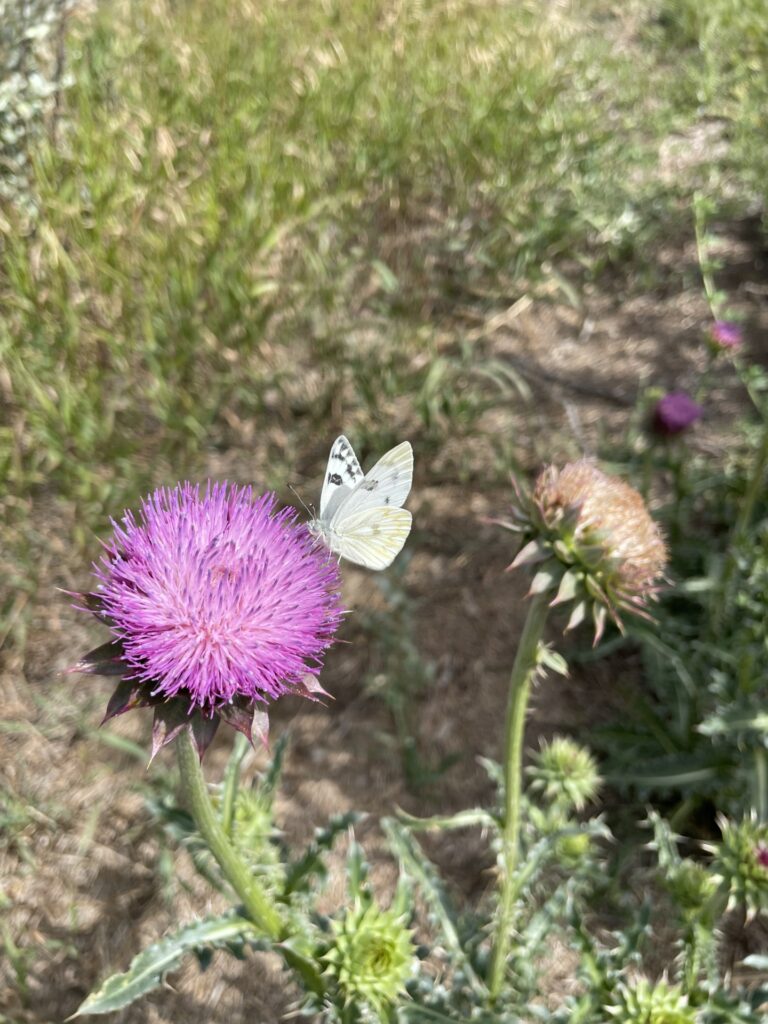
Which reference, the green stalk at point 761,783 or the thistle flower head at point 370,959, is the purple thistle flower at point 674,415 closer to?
the green stalk at point 761,783

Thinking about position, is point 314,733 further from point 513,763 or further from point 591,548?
point 591,548

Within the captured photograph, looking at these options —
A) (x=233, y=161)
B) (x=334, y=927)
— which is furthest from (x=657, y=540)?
(x=233, y=161)

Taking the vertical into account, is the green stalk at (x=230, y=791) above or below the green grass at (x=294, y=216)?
below

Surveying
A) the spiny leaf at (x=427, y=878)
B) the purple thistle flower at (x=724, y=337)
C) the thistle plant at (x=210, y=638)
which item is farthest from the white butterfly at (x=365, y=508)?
the purple thistle flower at (x=724, y=337)

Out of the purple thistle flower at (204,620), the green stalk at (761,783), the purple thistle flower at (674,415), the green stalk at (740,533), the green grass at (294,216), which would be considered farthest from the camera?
the green grass at (294,216)

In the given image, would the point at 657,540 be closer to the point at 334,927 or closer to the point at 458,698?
the point at 334,927

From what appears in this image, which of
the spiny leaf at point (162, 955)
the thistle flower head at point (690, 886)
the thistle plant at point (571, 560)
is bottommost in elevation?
the thistle flower head at point (690, 886)

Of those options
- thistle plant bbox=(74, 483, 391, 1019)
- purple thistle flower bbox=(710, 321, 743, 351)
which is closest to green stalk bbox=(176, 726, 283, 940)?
thistle plant bbox=(74, 483, 391, 1019)
